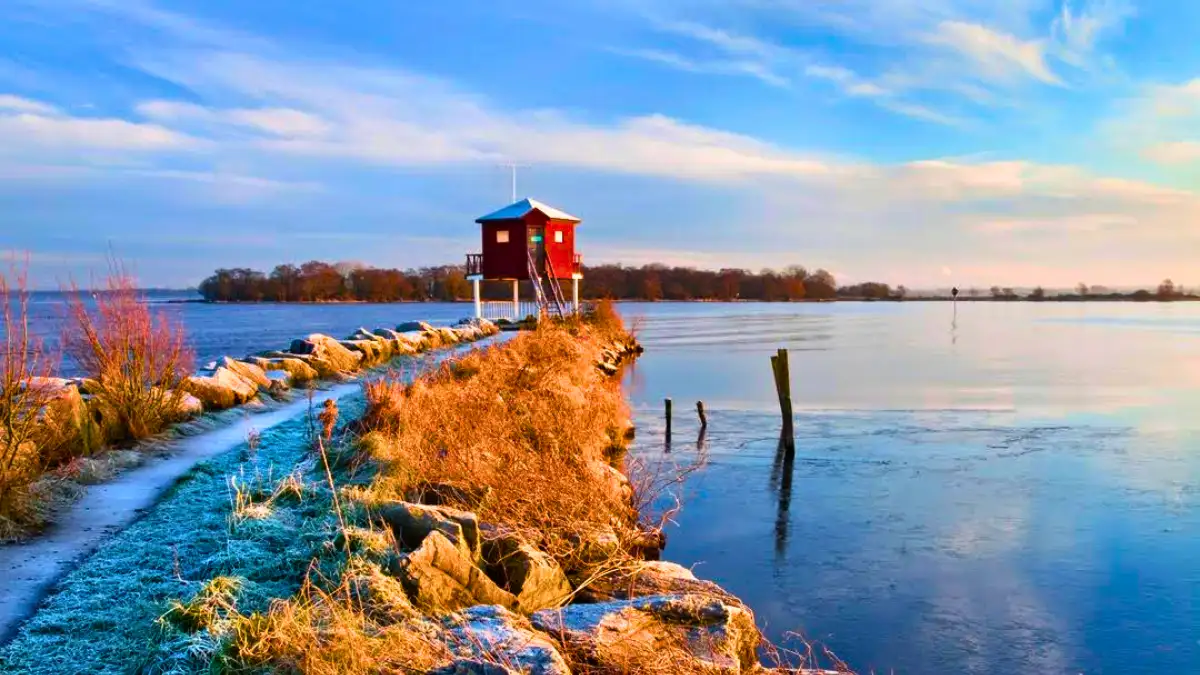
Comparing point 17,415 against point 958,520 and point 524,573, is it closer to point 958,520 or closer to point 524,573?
point 524,573

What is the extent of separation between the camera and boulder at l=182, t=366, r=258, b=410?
1393 centimetres

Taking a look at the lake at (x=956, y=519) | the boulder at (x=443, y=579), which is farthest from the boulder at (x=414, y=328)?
the boulder at (x=443, y=579)

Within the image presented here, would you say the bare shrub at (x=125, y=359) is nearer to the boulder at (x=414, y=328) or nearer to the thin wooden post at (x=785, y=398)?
the thin wooden post at (x=785, y=398)

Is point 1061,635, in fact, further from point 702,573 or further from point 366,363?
point 366,363

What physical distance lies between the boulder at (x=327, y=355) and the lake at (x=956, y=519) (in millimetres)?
6632

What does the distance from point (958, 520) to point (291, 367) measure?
41.7 ft

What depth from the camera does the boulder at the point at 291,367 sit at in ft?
58.2

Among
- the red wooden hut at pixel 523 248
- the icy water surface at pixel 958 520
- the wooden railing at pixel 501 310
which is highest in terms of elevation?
the red wooden hut at pixel 523 248

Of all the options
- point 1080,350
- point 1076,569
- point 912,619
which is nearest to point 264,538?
point 912,619

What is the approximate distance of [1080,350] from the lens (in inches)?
1770

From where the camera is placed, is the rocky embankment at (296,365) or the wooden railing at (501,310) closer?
the rocky embankment at (296,365)

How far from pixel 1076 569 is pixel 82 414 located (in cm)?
1207

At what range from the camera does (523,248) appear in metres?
40.2

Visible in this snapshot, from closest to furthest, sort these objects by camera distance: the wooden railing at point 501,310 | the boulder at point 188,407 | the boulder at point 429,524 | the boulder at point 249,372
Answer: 1. the boulder at point 429,524
2. the boulder at point 188,407
3. the boulder at point 249,372
4. the wooden railing at point 501,310
